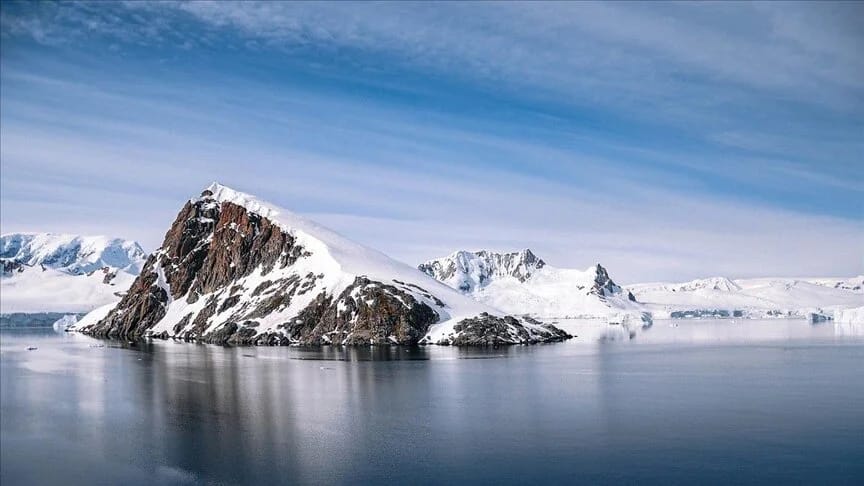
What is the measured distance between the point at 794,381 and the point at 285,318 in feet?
445

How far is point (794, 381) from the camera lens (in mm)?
89562

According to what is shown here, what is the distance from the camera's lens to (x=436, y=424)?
62562 millimetres

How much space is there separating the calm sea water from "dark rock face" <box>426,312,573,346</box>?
182 ft

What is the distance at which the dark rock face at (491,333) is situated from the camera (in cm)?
17150

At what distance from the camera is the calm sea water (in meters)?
46.3

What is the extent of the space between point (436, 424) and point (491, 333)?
11283 centimetres

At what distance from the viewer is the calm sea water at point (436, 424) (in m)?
46.3

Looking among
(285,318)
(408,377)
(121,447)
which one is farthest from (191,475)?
(285,318)

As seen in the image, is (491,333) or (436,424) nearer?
(436,424)

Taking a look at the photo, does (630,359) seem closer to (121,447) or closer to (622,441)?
(622,441)

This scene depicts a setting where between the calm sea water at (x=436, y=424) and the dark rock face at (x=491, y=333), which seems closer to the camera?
the calm sea water at (x=436, y=424)

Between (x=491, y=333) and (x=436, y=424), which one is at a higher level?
(x=436, y=424)

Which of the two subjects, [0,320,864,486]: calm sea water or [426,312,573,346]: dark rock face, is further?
[426,312,573,346]: dark rock face

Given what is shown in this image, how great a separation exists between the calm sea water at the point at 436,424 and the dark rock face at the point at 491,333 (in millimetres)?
55620
